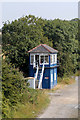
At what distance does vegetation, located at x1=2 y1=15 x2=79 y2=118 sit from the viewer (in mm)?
12141

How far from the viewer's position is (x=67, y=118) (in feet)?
40.1

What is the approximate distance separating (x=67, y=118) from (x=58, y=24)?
18.9 m

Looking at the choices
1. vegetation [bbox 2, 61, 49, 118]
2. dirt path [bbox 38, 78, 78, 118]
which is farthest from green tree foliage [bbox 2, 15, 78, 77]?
vegetation [bbox 2, 61, 49, 118]

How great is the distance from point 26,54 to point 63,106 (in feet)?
36.9

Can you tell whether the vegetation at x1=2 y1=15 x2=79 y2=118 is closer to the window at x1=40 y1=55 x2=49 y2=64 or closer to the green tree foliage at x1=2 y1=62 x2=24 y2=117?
the green tree foliage at x1=2 y1=62 x2=24 y2=117

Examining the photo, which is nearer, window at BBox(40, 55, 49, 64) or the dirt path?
the dirt path

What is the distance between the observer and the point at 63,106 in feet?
49.1

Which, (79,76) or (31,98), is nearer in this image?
(31,98)

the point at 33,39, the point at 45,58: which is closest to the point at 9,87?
the point at 45,58

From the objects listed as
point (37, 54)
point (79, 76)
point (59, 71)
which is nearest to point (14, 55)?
point (37, 54)

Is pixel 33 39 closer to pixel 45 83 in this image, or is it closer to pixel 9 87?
pixel 45 83

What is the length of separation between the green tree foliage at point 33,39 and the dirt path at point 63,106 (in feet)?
25.0

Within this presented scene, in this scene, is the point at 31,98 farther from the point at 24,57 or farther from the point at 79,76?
the point at 79,76

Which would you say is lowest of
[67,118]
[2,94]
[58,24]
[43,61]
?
[67,118]
